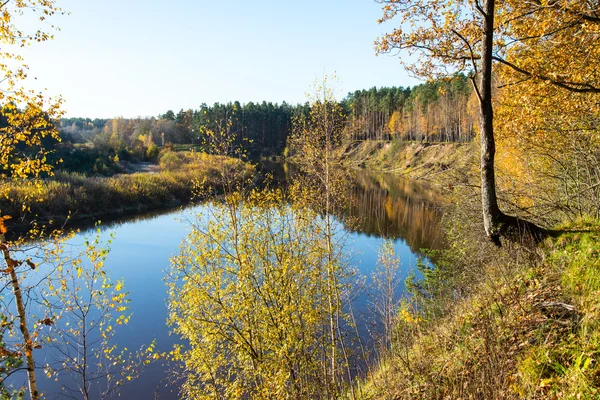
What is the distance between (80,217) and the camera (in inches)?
1270

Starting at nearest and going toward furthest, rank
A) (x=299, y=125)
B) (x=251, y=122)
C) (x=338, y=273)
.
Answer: (x=338, y=273), (x=299, y=125), (x=251, y=122)

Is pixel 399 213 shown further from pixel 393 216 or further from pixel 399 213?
pixel 393 216

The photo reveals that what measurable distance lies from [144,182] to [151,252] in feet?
60.0

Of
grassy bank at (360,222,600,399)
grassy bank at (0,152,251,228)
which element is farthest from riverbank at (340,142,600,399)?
grassy bank at (0,152,251,228)

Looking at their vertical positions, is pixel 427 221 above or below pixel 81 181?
below

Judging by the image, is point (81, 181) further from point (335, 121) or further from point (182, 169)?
point (335, 121)

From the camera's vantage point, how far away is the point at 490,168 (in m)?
6.37

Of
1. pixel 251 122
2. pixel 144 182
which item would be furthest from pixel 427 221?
pixel 251 122

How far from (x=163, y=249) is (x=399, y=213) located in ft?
71.8

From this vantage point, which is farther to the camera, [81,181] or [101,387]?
[81,181]

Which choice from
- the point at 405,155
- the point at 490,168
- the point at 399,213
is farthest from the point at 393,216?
the point at 405,155

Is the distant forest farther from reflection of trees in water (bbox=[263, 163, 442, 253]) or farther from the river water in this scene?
the river water

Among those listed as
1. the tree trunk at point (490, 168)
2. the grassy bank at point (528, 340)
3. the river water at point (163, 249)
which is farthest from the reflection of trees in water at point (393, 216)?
the grassy bank at point (528, 340)

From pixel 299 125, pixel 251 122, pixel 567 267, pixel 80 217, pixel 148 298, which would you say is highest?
pixel 251 122
